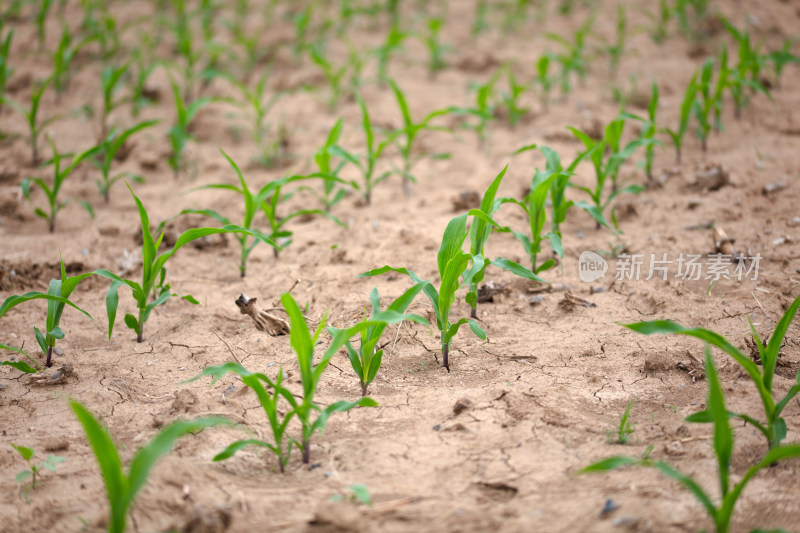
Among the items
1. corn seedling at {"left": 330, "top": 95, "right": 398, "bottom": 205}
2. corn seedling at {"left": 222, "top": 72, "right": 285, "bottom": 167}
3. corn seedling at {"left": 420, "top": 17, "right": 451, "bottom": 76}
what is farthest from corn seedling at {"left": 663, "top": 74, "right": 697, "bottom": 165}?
→ corn seedling at {"left": 222, "top": 72, "right": 285, "bottom": 167}

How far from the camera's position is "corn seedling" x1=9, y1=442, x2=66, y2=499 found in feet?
5.59

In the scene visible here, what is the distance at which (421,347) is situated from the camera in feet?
7.66

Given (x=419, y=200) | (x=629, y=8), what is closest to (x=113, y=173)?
(x=419, y=200)

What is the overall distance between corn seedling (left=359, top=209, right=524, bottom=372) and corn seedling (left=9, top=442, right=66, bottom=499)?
3.40ft

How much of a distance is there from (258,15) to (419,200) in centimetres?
310

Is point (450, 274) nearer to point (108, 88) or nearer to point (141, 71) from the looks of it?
point (108, 88)

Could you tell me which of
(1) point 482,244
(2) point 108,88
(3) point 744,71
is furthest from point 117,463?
(3) point 744,71

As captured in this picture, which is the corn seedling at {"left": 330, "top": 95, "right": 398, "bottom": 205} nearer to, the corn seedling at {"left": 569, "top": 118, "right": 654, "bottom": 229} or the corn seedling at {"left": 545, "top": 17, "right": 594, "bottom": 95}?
the corn seedling at {"left": 569, "top": 118, "right": 654, "bottom": 229}

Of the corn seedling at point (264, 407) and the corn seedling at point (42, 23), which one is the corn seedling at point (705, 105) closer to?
the corn seedling at point (264, 407)

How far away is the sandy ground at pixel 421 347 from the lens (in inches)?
63.1

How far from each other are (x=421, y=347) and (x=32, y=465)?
125 cm

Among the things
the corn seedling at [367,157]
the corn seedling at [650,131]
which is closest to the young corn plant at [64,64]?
the corn seedling at [367,157]

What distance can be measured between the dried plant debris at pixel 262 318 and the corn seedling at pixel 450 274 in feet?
1.49

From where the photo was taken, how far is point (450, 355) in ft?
7.46
